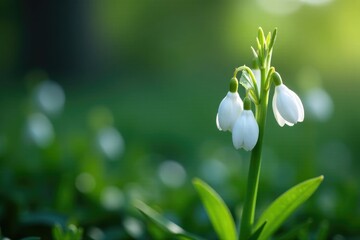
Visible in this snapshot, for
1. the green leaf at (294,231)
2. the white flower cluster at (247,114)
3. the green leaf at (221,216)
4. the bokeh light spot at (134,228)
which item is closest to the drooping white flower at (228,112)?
the white flower cluster at (247,114)

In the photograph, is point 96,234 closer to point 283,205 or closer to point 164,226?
point 164,226

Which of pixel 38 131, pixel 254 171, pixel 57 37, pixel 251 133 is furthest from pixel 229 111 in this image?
pixel 57 37

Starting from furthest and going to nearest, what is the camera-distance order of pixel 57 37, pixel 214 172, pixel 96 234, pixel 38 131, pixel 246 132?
pixel 57 37 → pixel 214 172 → pixel 38 131 → pixel 96 234 → pixel 246 132

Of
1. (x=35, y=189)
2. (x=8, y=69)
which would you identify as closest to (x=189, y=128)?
(x=35, y=189)

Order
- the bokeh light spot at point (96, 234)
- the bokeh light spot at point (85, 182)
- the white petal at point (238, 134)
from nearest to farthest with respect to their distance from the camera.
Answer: the white petal at point (238, 134) → the bokeh light spot at point (96, 234) → the bokeh light spot at point (85, 182)

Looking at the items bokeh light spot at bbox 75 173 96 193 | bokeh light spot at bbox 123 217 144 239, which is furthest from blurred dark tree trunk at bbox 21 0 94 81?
bokeh light spot at bbox 123 217 144 239

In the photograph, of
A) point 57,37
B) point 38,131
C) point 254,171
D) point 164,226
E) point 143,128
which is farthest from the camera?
point 57,37

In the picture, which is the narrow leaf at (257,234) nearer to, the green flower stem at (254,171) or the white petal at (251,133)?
the green flower stem at (254,171)

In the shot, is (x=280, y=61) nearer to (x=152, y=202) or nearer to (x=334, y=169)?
(x=334, y=169)

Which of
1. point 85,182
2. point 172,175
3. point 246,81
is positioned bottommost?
point 172,175
